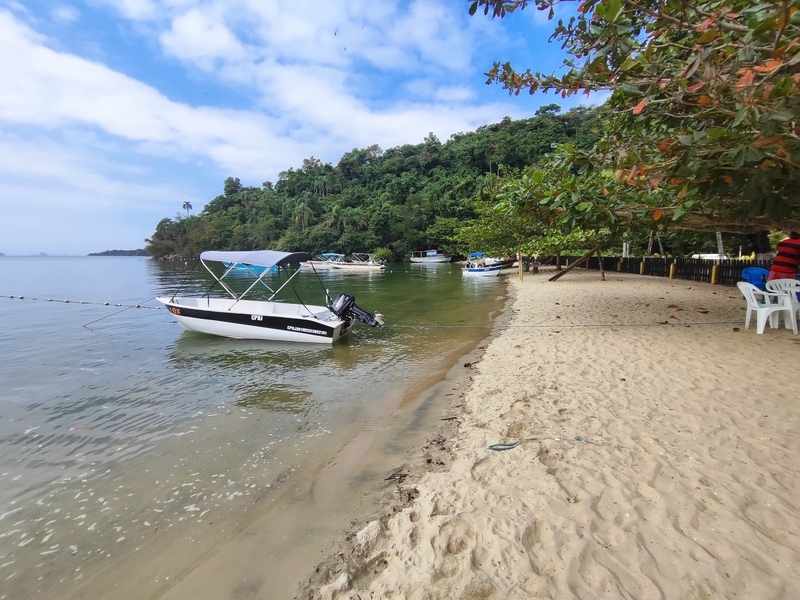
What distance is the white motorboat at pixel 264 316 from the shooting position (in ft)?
33.4

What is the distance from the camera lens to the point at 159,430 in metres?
5.50

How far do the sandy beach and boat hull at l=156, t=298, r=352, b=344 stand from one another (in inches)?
203

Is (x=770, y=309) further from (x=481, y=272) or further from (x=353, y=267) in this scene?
(x=353, y=267)

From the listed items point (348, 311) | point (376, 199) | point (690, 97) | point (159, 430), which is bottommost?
point (159, 430)

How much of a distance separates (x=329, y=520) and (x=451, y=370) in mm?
4566

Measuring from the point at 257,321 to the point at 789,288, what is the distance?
446 inches

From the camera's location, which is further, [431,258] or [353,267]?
[431,258]

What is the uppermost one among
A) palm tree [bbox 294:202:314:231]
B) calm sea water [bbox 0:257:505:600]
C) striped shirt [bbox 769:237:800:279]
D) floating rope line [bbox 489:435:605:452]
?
palm tree [bbox 294:202:314:231]

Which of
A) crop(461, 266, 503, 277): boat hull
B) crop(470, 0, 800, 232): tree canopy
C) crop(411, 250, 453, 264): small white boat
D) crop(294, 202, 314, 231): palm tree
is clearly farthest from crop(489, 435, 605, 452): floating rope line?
crop(294, 202, 314, 231): palm tree

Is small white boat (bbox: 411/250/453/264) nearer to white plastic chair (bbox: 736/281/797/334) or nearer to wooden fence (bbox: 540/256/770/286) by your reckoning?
wooden fence (bbox: 540/256/770/286)

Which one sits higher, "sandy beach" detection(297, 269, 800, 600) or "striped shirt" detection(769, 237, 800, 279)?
"striped shirt" detection(769, 237, 800, 279)

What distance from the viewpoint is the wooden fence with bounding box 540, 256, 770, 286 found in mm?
15683

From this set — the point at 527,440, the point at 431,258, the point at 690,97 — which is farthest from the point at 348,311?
the point at 431,258

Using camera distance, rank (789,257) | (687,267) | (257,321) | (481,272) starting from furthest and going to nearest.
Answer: (481,272), (687,267), (257,321), (789,257)
